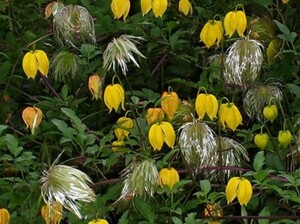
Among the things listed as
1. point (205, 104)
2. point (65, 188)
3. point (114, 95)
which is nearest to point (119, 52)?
point (114, 95)

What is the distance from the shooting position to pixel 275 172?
7.41 ft

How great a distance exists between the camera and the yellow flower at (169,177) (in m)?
2.10

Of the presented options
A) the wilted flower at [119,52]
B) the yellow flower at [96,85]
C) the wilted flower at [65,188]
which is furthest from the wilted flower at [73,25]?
the wilted flower at [65,188]

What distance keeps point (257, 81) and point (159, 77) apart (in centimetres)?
33

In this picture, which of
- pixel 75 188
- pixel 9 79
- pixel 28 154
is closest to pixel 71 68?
pixel 9 79

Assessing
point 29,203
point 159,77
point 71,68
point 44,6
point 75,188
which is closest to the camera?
point 75,188

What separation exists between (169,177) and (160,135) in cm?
11

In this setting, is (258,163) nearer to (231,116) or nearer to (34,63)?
(231,116)

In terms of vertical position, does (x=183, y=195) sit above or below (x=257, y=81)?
below

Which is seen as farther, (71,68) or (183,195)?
(71,68)

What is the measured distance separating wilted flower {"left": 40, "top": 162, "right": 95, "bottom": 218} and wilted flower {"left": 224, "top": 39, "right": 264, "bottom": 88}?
0.61 m

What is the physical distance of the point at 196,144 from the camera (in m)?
2.18

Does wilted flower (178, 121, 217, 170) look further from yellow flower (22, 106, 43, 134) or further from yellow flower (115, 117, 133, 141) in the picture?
yellow flower (22, 106, 43, 134)

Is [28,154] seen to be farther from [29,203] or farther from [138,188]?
[138,188]
